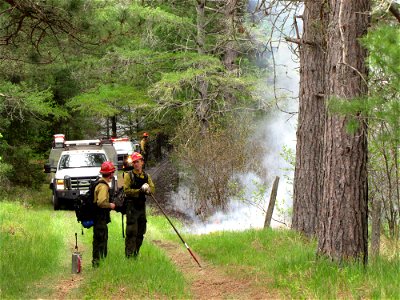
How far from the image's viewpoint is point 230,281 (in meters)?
8.14

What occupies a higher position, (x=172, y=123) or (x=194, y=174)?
(x=172, y=123)

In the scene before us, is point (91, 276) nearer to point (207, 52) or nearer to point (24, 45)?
point (24, 45)

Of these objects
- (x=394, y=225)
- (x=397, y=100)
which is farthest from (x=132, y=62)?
(x=397, y=100)

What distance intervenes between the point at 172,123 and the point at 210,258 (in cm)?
2394

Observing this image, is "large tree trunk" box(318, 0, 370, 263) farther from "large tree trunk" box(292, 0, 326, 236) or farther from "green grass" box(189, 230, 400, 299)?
"large tree trunk" box(292, 0, 326, 236)

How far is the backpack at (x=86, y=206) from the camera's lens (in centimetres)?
A: 892

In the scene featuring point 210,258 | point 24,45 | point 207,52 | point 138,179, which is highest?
point 207,52

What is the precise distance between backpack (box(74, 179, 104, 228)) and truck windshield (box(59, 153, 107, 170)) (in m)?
9.99

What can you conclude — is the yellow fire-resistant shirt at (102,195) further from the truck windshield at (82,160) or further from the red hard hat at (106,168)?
the truck windshield at (82,160)

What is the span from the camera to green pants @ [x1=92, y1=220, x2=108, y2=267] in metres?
9.09

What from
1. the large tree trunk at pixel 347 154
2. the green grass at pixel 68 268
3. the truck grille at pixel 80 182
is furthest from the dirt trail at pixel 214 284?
the truck grille at pixel 80 182

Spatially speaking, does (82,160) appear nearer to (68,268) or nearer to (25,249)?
(25,249)

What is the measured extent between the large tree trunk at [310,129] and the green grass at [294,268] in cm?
53

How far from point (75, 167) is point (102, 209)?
33.2 ft
